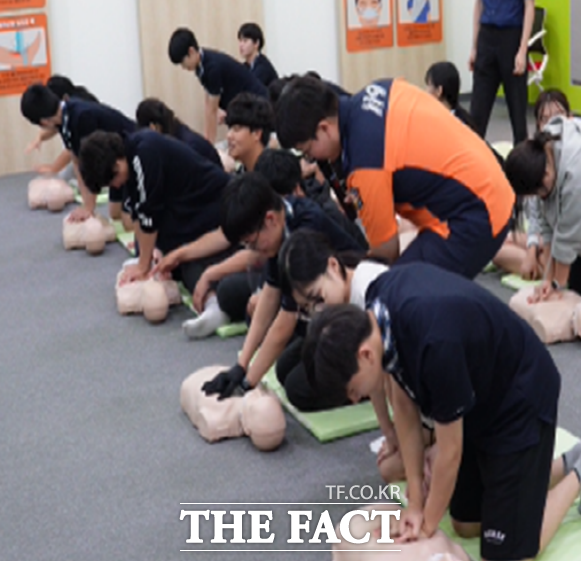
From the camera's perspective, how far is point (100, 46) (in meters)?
5.70

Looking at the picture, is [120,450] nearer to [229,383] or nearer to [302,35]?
[229,383]

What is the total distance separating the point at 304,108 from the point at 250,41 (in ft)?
11.4

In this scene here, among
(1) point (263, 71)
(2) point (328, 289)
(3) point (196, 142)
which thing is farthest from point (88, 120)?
(2) point (328, 289)

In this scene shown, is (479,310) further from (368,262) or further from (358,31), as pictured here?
(358,31)

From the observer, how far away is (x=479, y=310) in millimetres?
1700

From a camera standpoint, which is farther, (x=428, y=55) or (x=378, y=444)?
(x=428, y=55)

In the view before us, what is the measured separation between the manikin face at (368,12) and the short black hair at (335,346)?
486cm

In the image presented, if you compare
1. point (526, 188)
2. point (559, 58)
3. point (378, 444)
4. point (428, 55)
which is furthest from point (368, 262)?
point (428, 55)

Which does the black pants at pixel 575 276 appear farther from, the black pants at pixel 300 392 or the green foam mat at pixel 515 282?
the black pants at pixel 300 392

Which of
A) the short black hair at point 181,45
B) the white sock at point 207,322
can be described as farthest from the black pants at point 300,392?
the short black hair at point 181,45

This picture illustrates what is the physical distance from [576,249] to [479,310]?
4.44 feet

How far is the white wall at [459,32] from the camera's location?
6559 millimetres

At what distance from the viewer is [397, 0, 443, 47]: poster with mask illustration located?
6336 mm

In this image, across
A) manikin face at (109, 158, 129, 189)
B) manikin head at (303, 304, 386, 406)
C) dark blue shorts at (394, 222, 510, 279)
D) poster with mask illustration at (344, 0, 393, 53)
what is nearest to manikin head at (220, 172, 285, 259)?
dark blue shorts at (394, 222, 510, 279)
